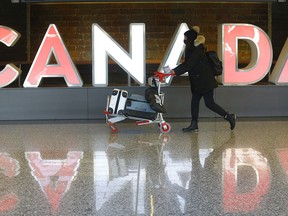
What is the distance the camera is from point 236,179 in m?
5.89

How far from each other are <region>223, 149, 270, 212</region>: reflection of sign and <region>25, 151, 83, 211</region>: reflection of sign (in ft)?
5.37

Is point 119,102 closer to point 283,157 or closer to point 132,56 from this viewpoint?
point 132,56

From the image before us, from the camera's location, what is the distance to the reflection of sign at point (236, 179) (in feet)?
16.3

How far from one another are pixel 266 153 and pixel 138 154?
5.60ft

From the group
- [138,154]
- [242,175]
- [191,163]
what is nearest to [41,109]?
[138,154]

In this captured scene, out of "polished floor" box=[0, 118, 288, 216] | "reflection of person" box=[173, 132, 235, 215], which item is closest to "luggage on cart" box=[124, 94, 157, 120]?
"polished floor" box=[0, 118, 288, 216]

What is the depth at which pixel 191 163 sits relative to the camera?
6.68m

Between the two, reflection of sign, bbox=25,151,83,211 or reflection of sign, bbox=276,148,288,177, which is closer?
reflection of sign, bbox=25,151,83,211

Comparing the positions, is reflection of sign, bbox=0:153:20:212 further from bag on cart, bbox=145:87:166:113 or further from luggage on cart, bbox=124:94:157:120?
bag on cart, bbox=145:87:166:113

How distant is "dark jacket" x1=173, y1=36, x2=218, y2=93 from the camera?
8742 mm

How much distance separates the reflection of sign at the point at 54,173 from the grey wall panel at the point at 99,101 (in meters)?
3.15

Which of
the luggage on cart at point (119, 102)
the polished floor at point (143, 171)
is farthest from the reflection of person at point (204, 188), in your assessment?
the luggage on cart at point (119, 102)

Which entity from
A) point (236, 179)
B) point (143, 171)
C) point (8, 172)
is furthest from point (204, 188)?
point (8, 172)

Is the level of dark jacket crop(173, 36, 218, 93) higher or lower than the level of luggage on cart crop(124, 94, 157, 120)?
higher
